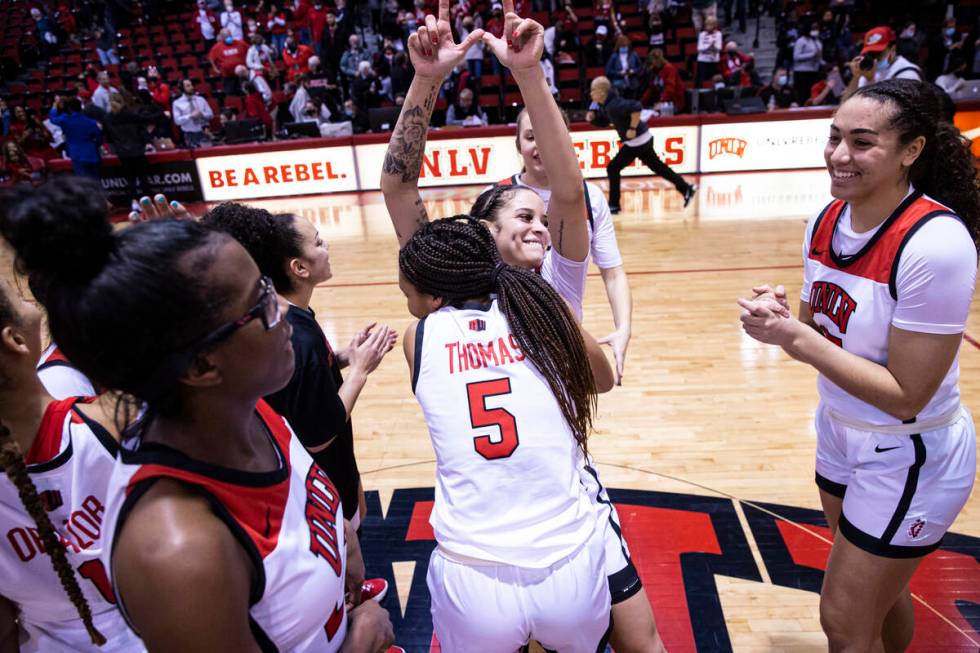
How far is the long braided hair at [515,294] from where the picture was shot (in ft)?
5.61

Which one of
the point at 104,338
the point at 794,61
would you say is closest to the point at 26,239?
the point at 104,338

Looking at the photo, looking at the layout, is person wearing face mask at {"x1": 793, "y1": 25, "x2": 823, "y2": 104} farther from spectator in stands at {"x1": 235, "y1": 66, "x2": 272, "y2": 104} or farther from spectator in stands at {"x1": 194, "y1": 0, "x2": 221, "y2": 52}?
spectator in stands at {"x1": 194, "y1": 0, "x2": 221, "y2": 52}

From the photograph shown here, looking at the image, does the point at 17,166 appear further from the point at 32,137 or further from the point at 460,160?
the point at 460,160

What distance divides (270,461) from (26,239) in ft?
1.85

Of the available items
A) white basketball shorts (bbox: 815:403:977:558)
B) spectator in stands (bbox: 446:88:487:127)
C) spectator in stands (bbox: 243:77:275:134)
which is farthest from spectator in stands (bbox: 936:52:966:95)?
spectator in stands (bbox: 243:77:275:134)

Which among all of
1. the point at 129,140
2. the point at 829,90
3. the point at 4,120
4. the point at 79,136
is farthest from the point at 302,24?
the point at 829,90

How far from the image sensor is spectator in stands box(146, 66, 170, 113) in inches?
561

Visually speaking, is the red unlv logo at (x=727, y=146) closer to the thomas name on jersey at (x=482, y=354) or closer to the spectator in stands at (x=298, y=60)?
the spectator in stands at (x=298, y=60)

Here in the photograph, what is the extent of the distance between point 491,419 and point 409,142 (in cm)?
122

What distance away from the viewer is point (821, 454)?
7.23 feet

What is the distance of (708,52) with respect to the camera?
12914mm

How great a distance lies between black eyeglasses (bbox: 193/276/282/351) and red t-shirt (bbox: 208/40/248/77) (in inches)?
617

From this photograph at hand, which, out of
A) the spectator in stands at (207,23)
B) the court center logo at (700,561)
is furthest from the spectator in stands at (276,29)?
the court center logo at (700,561)

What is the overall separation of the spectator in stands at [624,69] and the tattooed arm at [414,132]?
35.8ft
